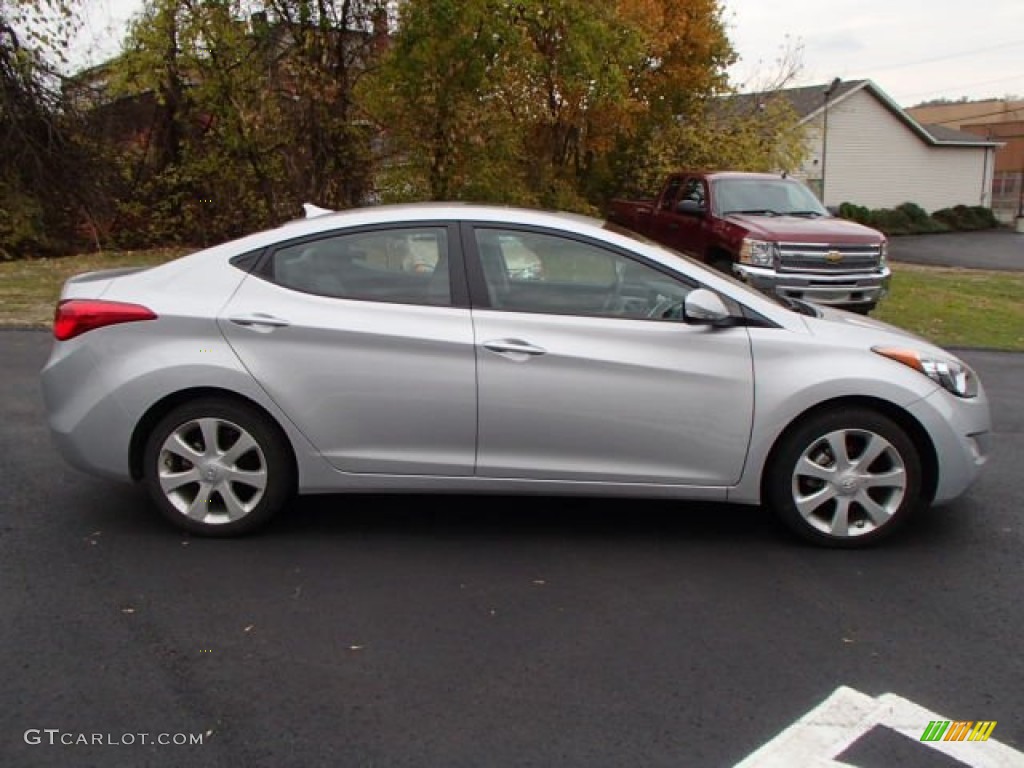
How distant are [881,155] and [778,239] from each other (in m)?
36.4

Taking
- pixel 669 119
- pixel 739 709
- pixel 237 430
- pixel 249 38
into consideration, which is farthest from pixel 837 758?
pixel 669 119

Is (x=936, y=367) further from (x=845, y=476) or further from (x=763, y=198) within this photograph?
(x=763, y=198)

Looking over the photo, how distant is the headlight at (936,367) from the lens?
14.5 feet

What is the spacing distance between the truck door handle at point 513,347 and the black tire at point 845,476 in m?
1.23

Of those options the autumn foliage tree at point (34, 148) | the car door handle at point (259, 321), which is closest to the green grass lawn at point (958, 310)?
the car door handle at point (259, 321)

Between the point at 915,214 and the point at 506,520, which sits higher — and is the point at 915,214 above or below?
above

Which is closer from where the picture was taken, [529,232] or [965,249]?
[529,232]

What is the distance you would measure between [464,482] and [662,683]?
59.2 inches

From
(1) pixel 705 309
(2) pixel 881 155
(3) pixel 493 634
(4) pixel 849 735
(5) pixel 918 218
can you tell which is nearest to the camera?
(4) pixel 849 735

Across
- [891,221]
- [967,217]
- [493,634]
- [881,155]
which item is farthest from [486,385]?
[967,217]

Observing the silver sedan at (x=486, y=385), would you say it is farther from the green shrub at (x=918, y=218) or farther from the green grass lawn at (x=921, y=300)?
the green shrub at (x=918, y=218)

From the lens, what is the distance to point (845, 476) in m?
4.39

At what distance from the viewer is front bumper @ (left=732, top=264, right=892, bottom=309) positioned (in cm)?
1073

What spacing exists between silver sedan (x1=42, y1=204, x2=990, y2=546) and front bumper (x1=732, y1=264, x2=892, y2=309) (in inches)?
249
